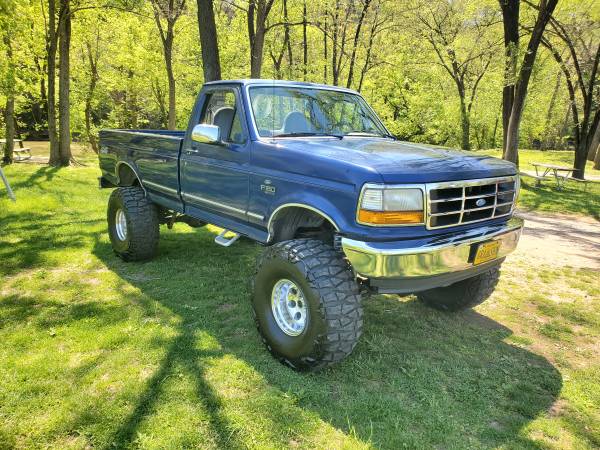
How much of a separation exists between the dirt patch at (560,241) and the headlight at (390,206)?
169 inches

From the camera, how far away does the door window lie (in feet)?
13.8

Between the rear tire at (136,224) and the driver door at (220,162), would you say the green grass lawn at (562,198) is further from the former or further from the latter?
the rear tire at (136,224)

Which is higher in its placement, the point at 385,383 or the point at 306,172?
the point at 306,172

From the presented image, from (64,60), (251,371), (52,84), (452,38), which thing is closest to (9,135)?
(52,84)

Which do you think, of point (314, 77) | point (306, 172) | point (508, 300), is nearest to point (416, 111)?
point (314, 77)

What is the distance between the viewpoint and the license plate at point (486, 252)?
10.8 ft

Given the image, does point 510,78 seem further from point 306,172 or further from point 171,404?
point 171,404

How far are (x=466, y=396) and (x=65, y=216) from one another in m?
7.42

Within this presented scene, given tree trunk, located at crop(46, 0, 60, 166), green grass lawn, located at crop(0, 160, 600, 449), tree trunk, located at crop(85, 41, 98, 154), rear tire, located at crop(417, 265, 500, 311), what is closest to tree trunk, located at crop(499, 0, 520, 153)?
green grass lawn, located at crop(0, 160, 600, 449)

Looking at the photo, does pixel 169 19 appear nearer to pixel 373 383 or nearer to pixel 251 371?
pixel 251 371

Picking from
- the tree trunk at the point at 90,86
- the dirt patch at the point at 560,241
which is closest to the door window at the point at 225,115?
the dirt patch at the point at 560,241

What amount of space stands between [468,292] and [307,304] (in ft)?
6.28

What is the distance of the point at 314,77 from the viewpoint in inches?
878

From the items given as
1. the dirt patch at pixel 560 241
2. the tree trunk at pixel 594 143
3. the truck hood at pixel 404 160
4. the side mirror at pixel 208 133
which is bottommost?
the dirt patch at pixel 560 241
